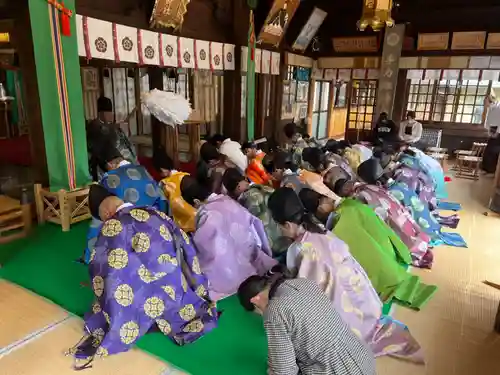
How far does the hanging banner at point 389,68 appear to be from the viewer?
933cm

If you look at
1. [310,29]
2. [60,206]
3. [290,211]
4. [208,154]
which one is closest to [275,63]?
[310,29]

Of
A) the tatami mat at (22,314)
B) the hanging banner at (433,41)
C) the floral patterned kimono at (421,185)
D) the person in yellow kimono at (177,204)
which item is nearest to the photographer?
the tatami mat at (22,314)

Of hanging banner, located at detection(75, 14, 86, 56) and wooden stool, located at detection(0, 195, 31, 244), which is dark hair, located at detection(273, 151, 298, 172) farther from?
wooden stool, located at detection(0, 195, 31, 244)

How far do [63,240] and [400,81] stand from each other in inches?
355

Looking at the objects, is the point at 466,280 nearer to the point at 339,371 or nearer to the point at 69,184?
the point at 339,371

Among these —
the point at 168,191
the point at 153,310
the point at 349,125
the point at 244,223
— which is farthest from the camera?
the point at 349,125

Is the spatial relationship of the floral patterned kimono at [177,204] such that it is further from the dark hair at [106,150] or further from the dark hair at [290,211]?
the dark hair at [290,211]

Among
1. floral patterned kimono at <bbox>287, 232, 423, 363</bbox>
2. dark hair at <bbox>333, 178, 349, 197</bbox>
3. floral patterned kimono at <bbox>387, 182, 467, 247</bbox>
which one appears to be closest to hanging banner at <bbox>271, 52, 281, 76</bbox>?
floral patterned kimono at <bbox>387, 182, 467, 247</bbox>

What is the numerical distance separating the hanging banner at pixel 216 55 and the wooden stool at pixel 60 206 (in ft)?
11.6

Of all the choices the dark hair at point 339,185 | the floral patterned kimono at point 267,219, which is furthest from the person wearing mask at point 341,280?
the dark hair at point 339,185

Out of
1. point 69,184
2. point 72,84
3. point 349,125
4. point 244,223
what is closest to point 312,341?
point 244,223

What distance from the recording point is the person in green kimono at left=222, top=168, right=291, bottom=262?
3.56m

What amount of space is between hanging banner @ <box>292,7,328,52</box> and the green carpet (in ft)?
23.8

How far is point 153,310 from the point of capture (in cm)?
258
